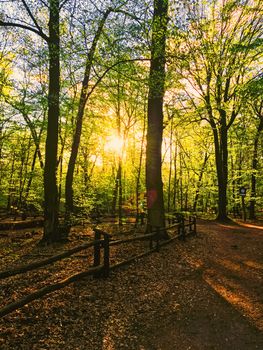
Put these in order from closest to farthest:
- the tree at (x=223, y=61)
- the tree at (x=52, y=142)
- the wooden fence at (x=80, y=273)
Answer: the wooden fence at (x=80, y=273), the tree at (x=52, y=142), the tree at (x=223, y=61)

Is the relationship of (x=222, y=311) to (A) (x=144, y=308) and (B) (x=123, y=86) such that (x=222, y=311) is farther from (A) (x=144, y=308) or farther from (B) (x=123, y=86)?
(B) (x=123, y=86)

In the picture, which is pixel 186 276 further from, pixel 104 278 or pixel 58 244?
pixel 58 244

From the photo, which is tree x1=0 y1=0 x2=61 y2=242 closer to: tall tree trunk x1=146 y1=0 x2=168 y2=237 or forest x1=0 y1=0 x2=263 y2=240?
forest x1=0 y1=0 x2=263 y2=240

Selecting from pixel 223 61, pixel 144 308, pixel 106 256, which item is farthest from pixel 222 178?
pixel 144 308

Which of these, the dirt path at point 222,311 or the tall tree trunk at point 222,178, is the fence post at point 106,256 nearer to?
the dirt path at point 222,311

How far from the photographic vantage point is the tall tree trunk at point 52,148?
9930mm

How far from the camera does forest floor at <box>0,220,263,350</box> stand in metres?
3.88

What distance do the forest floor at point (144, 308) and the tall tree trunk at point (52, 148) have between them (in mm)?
1968

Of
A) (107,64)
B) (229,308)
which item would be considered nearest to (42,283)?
(229,308)

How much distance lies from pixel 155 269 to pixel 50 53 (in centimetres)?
901

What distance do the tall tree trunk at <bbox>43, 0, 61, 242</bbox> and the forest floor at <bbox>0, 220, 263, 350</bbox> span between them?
197 centimetres

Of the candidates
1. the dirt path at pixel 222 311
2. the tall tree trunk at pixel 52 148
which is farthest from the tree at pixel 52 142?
the dirt path at pixel 222 311

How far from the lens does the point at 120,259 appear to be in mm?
7918

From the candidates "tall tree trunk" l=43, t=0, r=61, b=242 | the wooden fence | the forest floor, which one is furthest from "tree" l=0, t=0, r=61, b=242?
the wooden fence
